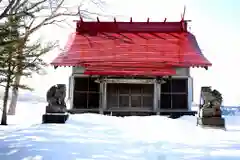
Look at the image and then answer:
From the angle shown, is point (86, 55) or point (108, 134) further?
point (86, 55)

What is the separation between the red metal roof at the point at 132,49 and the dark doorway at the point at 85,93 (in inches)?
45.5

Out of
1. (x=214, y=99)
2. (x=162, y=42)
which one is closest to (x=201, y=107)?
(x=214, y=99)

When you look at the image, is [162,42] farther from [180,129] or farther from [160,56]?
[180,129]

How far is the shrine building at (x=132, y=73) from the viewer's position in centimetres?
1547

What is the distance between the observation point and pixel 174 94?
53.0 feet

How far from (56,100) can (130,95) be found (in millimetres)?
5659

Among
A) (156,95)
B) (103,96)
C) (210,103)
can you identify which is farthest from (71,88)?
(210,103)

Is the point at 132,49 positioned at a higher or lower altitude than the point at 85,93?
higher

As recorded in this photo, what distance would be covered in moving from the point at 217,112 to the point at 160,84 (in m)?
5.39

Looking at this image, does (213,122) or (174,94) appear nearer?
(213,122)

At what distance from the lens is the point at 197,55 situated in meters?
16.4

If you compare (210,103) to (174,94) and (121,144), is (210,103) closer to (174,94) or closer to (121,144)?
(121,144)

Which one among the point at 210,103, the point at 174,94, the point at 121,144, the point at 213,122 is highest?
the point at 174,94

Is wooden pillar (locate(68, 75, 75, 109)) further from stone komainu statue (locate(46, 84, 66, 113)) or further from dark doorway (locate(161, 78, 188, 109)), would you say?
dark doorway (locate(161, 78, 188, 109))
